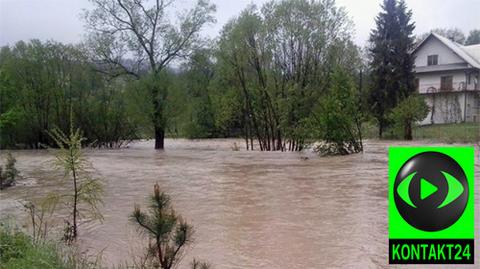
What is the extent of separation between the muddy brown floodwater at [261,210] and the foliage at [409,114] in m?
9.49

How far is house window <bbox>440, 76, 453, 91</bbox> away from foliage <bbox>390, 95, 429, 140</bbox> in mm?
11224

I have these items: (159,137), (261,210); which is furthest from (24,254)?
(159,137)

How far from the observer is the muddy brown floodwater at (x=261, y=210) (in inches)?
227

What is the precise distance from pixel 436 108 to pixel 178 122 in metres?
20.2

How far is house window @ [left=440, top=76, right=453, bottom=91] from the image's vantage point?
112 feet

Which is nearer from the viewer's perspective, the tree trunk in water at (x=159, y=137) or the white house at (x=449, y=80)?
the tree trunk in water at (x=159, y=137)

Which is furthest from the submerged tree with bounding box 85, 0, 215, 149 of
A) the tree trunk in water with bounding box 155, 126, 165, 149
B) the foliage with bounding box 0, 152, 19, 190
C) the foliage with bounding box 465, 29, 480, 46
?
the foliage with bounding box 465, 29, 480, 46

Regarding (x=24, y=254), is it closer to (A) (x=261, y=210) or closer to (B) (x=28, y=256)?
(B) (x=28, y=256)

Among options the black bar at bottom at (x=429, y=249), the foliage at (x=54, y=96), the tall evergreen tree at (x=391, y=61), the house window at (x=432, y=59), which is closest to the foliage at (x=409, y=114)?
the tall evergreen tree at (x=391, y=61)

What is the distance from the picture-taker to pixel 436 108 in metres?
34.6

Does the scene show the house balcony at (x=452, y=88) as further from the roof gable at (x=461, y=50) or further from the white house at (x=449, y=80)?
the roof gable at (x=461, y=50)

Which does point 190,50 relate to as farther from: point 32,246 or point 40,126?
point 32,246

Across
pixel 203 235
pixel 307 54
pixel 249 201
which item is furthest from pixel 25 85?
pixel 203 235

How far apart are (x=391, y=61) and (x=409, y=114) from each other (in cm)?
607
